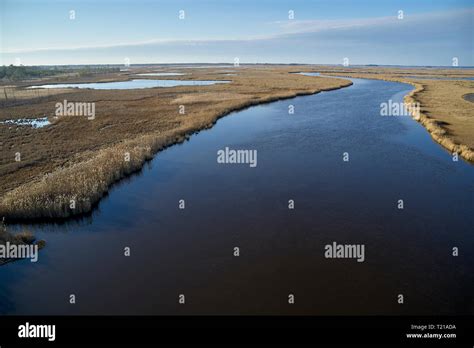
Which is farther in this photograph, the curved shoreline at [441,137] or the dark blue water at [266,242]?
the curved shoreline at [441,137]

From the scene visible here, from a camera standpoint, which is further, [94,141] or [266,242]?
[94,141]

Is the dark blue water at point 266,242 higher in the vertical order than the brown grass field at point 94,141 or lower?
lower

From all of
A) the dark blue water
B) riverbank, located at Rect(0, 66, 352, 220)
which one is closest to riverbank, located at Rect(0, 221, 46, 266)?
the dark blue water

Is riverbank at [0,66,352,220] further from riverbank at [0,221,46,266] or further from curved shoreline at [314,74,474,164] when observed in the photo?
curved shoreline at [314,74,474,164]

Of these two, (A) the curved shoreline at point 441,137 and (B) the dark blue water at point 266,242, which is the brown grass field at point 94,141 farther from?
(B) the dark blue water at point 266,242

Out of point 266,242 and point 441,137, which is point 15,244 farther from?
point 441,137

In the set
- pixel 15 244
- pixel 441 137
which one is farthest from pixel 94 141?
pixel 441 137

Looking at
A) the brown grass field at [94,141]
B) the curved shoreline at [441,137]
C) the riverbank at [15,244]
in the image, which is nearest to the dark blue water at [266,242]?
the riverbank at [15,244]
